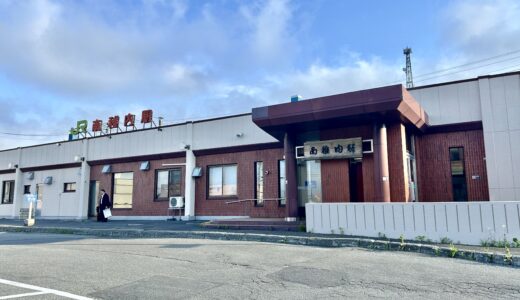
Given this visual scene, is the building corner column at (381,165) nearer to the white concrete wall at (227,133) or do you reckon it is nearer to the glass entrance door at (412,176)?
the glass entrance door at (412,176)

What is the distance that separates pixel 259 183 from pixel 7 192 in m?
21.5

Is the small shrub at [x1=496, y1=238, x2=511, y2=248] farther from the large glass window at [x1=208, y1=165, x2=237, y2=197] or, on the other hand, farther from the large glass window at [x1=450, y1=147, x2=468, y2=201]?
the large glass window at [x1=208, y1=165, x2=237, y2=197]

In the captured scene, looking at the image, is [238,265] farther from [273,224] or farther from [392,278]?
[273,224]

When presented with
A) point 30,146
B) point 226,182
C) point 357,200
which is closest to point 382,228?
point 357,200

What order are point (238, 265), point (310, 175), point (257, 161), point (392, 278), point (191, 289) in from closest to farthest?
point (191, 289) < point (392, 278) < point (238, 265) < point (310, 175) < point (257, 161)

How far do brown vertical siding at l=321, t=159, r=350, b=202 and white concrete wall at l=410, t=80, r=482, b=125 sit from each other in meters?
3.98

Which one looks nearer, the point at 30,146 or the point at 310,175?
the point at 310,175

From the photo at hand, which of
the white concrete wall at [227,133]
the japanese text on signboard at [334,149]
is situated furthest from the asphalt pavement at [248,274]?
the white concrete wall at [227,133]

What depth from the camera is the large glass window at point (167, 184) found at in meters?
21.2

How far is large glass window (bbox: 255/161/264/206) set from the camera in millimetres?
18303

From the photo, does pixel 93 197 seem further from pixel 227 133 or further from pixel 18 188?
pixel 227 133

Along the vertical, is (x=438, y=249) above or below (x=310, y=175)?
below

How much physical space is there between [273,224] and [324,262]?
5.75 metres

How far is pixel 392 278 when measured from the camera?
630cm
